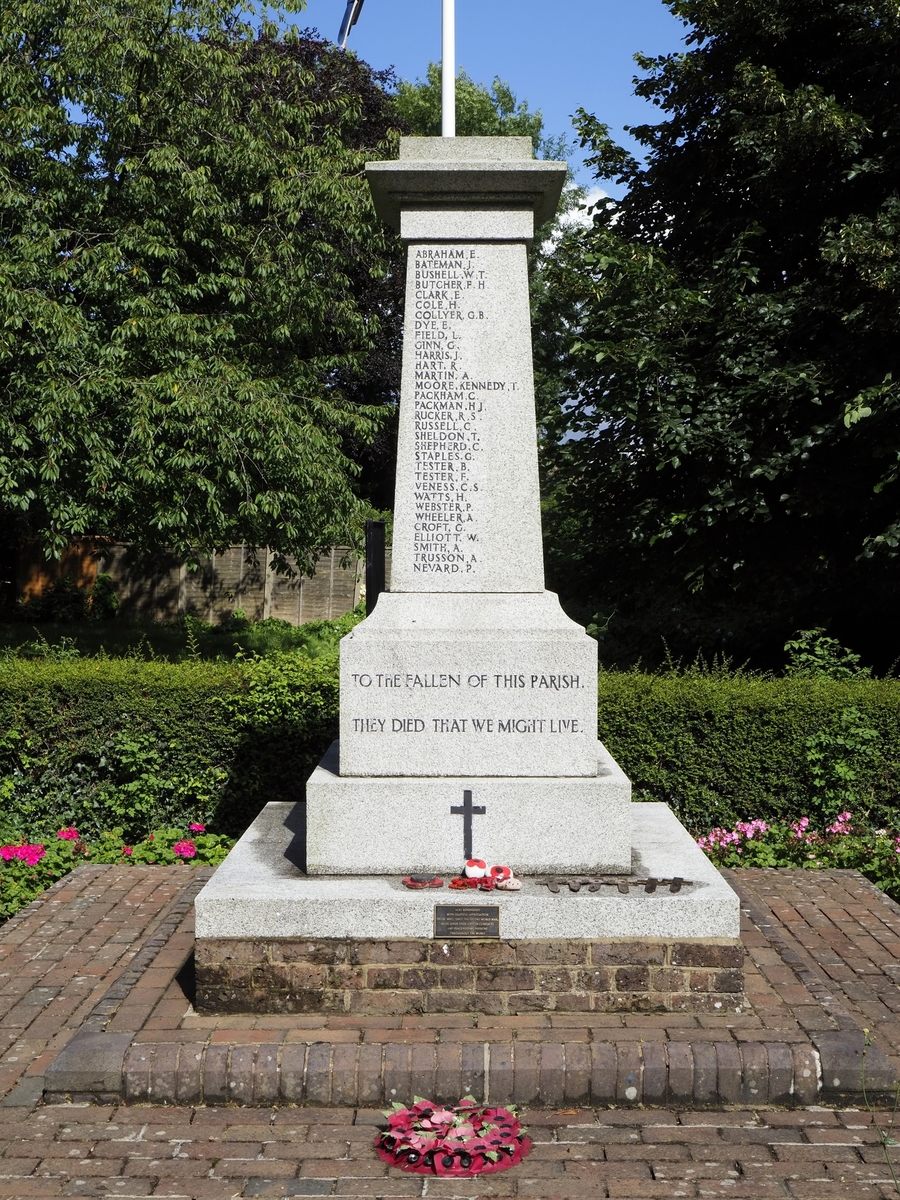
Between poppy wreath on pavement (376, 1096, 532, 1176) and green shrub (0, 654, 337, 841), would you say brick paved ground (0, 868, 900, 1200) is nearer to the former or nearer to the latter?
poppy wreath on pavement (376, 1096, 532, 1176)

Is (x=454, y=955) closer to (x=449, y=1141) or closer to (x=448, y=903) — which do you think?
(x=448, y=903)

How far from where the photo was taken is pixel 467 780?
5.24m

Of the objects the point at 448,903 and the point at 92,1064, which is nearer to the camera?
the point at 92,1064

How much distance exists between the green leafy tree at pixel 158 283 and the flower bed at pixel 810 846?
17.8 ft

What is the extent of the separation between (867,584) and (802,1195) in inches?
325

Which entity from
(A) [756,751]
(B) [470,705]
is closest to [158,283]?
(A) [756,751]

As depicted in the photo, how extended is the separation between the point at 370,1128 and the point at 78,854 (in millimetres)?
3898

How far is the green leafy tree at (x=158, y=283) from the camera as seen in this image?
10.4 metres

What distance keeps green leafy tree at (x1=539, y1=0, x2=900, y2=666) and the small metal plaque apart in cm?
619

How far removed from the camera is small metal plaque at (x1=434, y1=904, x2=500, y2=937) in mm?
4770

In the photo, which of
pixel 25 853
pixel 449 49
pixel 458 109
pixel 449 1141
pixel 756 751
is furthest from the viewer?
pixel 458 109

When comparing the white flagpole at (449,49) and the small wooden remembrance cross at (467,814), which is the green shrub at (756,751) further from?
the white flagpole at (449,49)

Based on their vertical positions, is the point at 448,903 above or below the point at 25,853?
above

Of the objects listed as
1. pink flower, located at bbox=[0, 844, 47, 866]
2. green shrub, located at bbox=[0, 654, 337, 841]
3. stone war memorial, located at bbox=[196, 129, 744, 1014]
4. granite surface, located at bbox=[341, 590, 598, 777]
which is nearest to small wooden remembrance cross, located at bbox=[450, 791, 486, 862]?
stone war memorial, located at bbox=[196, 129, 744, 1014]
